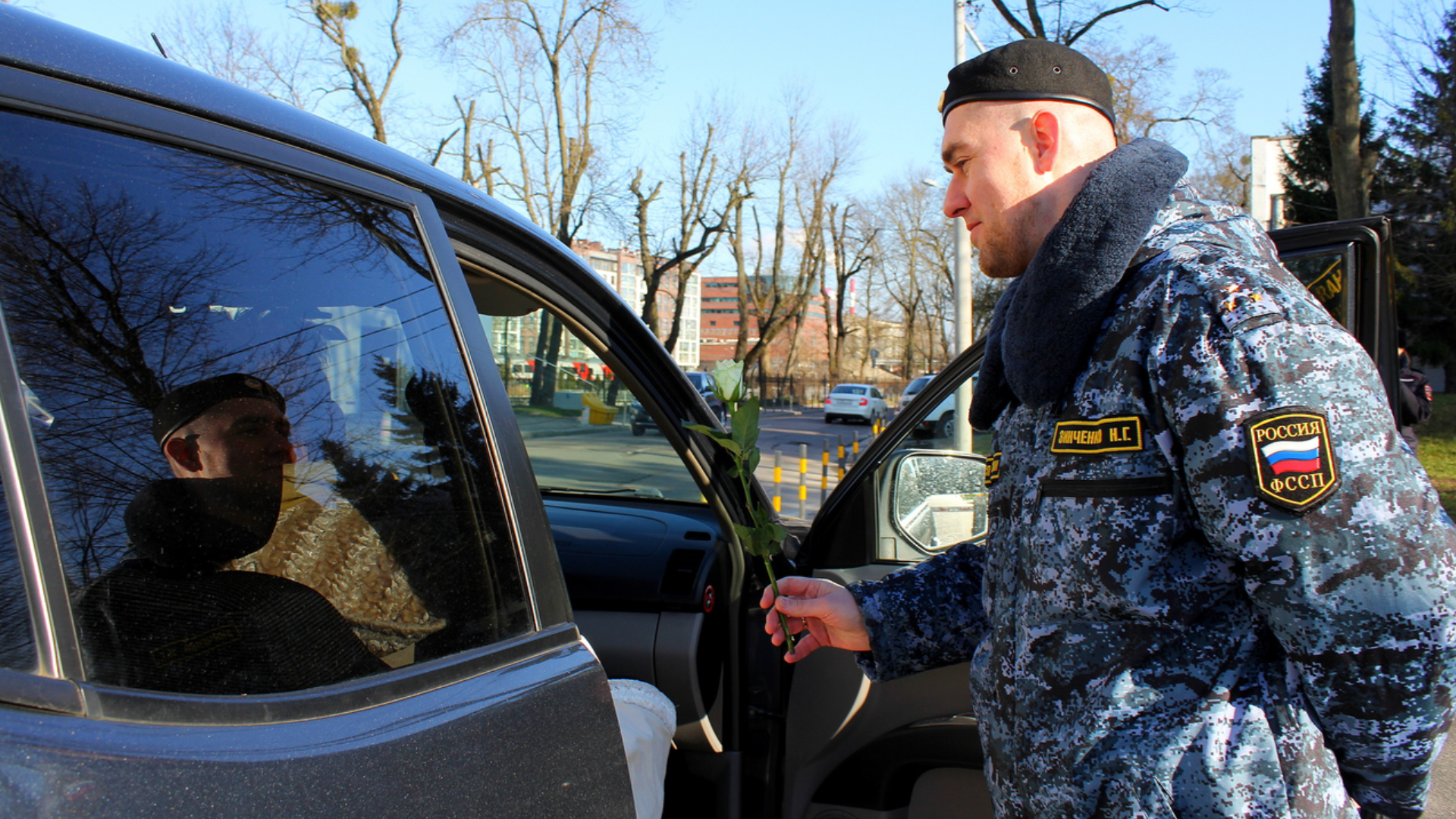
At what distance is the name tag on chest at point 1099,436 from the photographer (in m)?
1.24

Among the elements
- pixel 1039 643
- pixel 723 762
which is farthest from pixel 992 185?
pixel 723 762

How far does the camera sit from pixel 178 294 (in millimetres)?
965

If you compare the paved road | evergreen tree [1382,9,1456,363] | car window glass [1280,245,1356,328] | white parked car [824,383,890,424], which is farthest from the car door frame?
white parked car [824,383,890,424]

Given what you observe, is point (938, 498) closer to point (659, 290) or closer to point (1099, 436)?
point (1099, 436)

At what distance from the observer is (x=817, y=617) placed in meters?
1.79

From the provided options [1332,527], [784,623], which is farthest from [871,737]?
[1332,527]

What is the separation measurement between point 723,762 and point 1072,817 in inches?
40.6

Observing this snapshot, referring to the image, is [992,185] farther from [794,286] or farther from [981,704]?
[794,286]

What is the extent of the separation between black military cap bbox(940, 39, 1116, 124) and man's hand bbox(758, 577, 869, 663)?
3.07ft

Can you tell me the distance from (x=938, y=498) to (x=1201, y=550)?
116 cm

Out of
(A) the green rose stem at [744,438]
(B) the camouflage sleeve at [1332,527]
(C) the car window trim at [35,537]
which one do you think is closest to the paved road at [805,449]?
(A) the green rose stem at [744,438]

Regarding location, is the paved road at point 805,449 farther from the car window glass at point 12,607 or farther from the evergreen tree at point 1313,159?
the evergreen tree at point 1313,159

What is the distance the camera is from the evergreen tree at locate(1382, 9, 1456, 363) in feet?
44.7

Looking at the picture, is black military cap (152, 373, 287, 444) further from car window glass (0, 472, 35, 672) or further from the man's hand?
the man's hand
